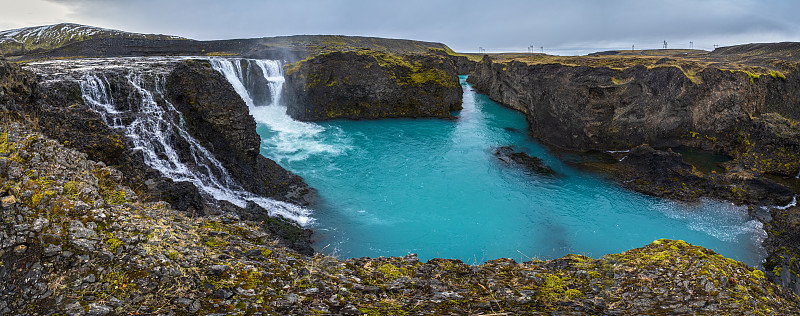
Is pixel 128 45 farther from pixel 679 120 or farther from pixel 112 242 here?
pixel 679 120

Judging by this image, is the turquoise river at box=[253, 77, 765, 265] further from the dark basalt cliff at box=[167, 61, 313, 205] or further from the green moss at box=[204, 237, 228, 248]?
the green moss at box=[204, 237, 228, 248]

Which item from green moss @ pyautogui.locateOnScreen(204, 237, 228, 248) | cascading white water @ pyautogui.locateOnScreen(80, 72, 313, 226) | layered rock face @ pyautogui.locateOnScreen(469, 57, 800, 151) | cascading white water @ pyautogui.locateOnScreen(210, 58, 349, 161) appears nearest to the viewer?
green moss @ pyautogui.locateOnScreen(204, 237, 228, 248)

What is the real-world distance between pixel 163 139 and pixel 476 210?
16.9 metres

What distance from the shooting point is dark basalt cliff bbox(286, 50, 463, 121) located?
148ft

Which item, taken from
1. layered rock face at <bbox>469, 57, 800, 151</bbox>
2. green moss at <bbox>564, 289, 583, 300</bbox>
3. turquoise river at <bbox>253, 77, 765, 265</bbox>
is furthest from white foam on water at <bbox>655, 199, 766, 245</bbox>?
green moss at <bbox>564, 289, 583, 300</bbox>

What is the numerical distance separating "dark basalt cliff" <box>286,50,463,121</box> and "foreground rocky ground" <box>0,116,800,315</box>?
37.1 metres

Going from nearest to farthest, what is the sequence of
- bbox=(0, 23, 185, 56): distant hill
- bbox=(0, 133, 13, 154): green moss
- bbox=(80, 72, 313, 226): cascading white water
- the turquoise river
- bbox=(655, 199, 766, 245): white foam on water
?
bbox=(0, 133, 13, 154): green moss < bbox=(80, 72, 313, 226): cascading white water < the turquoise river < bbox=(655, 199, 766, 245): white foam on water < bbox=(0, 23, 185, 56): distant hill

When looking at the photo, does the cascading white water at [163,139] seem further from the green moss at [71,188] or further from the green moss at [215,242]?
the green moss at [215,242]

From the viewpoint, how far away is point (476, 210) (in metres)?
22.3

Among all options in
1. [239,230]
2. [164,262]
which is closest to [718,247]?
[239,230]

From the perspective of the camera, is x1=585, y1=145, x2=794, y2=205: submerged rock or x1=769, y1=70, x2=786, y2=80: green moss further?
x1=769, y1=70, x2=786, y2=80: green moss

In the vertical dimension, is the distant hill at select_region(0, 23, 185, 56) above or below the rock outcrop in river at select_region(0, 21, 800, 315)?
above

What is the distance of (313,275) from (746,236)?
908 inches

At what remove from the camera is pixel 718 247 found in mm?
18484
